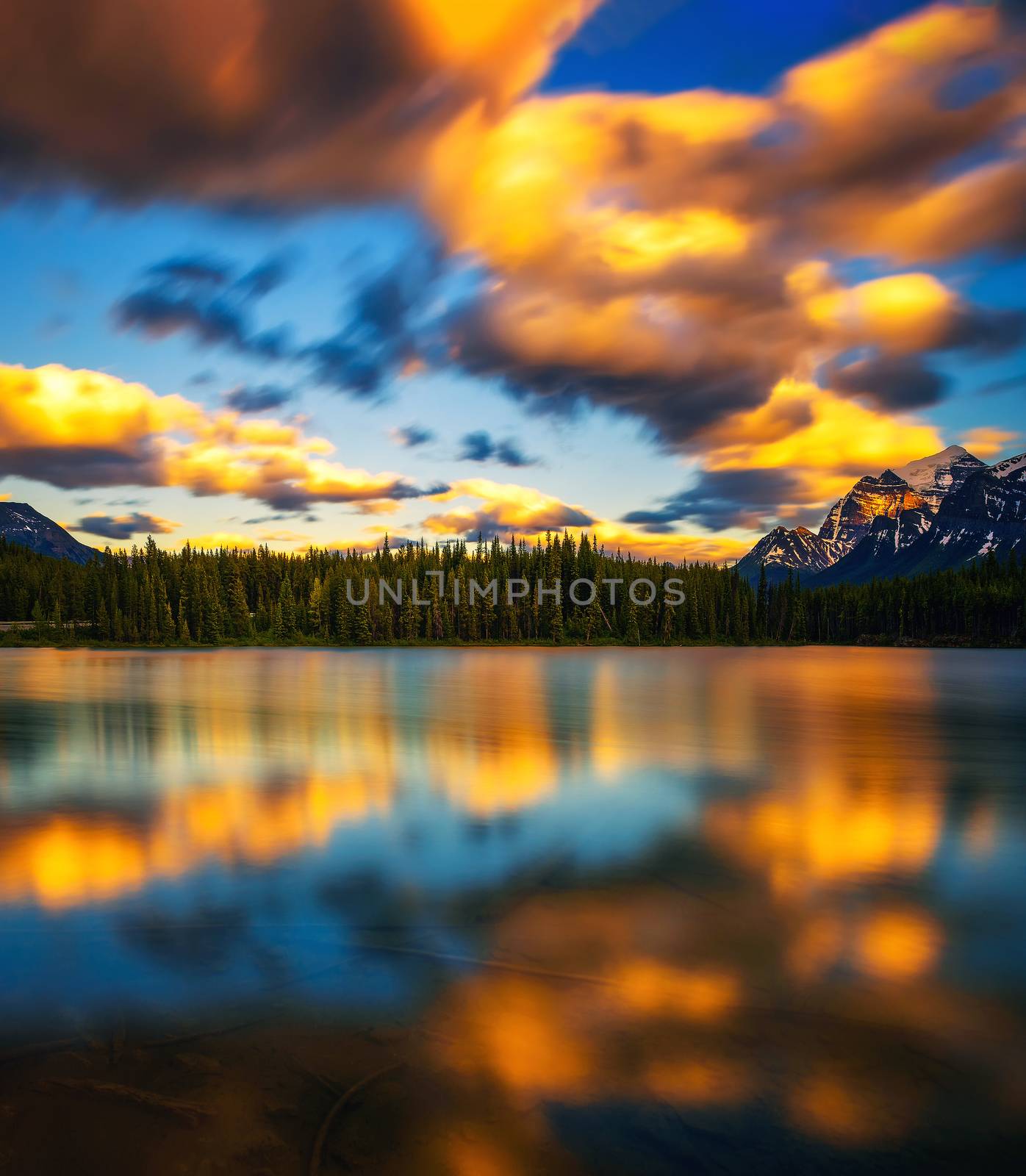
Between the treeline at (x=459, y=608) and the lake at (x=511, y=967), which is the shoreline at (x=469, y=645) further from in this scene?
the lake at (x=511, y=967)

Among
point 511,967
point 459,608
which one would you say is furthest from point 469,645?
point 511,967

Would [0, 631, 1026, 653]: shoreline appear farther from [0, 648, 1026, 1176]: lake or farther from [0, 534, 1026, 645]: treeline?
[0, 648, 1026, 1176]: lake

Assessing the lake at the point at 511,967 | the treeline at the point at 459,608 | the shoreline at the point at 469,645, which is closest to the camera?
the lake at the point at 511,967

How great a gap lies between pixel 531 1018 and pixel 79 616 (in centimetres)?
20417

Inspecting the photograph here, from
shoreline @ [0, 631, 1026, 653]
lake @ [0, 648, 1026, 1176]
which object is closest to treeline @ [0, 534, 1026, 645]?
shoreline @ [0, 631, 1026, 653]


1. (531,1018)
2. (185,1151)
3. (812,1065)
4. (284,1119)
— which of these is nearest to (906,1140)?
(812,1065)

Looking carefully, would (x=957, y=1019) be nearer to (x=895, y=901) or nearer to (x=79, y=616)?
(x=895, y=901)

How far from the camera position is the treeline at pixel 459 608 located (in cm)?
17062

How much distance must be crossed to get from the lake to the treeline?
493 ft

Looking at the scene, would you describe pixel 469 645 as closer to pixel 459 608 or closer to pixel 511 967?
pixel 459 608

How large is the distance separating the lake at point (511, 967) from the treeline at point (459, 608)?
15033cm

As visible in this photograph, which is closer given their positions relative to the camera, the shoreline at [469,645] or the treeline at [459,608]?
the shoreline at [469,645]

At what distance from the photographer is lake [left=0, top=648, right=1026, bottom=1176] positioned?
6133 millimetres

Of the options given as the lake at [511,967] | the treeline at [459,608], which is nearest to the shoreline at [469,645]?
the treeline at [459,608]
